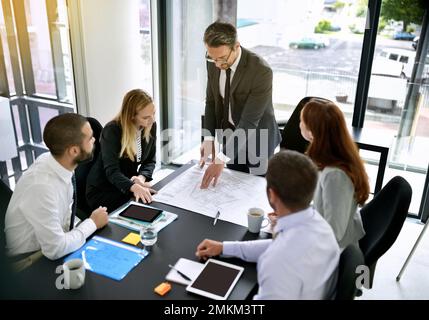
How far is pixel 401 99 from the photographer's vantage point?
340 cm

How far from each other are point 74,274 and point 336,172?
1095mm

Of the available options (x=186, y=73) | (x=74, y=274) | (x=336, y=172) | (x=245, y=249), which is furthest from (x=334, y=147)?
(x=186, y=73)

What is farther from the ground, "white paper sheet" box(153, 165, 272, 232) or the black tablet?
the black tablet

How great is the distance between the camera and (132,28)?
11.7 feet

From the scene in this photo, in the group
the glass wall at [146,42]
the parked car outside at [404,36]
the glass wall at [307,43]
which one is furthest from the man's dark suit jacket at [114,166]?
the parked car outside at [404,36]

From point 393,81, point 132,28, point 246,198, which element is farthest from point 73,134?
point 393,81

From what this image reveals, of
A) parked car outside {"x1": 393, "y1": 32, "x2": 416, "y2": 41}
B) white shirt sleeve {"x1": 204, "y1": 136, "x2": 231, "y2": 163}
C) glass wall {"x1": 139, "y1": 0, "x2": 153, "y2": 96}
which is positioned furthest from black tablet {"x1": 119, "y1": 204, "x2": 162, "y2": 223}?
parked car outside {"x1": 393, "y1": 32, "x2": 416, "y2": 41}

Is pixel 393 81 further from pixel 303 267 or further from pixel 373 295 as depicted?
pixel 303 267

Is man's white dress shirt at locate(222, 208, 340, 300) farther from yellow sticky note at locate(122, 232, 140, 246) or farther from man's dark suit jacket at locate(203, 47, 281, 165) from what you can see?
man's dark suit jacket at locate(203, 47, 281, 165)

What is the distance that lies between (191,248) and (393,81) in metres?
2.46

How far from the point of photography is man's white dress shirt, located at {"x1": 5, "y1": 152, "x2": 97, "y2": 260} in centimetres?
163

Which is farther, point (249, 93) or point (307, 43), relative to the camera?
point (307, 43)

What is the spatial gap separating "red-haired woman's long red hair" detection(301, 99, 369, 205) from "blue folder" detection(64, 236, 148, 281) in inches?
34.0

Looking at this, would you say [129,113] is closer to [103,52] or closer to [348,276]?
[103,52]
